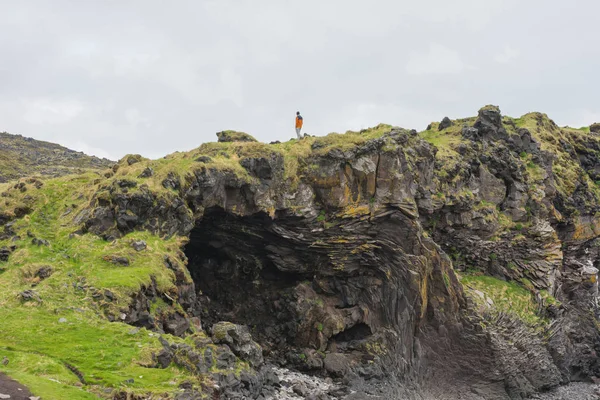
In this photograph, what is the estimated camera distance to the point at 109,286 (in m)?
21.5

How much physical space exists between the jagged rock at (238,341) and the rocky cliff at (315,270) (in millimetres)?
160

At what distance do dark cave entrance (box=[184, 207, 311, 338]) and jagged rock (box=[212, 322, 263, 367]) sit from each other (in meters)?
12.6

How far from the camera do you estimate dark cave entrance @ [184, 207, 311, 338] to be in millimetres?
38281

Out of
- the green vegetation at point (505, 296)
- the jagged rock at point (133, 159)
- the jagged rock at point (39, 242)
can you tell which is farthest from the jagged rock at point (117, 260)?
the green vegetation at point (505, 296)

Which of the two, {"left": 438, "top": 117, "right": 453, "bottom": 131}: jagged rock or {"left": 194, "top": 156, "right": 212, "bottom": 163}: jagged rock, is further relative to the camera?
{"left": 438, "top": 117, "right": 453, "bottom": 131}: jagged rock

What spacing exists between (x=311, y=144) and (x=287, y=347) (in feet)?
60.7

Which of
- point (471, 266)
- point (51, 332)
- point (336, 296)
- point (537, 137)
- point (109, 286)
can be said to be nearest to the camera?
point (51, 332)

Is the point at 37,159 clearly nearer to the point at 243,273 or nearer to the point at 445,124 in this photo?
the point at 243,273

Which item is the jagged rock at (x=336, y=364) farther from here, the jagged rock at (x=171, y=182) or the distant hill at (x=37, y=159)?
the distant hill at (x=37, y=159)

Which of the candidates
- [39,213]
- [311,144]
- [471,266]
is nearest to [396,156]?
[311,144]

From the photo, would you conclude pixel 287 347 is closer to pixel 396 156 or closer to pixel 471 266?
pixel 396 156

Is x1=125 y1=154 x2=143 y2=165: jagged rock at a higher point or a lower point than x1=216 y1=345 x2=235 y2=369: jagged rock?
higher

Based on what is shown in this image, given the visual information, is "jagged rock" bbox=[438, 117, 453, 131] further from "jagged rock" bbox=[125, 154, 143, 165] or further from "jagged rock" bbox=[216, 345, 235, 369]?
"jagged rock" bbox=[216, 345, 235, 369]

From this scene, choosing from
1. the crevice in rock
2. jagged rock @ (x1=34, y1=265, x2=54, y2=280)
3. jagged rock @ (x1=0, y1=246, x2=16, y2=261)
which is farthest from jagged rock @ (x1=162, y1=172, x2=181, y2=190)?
the crevice in rock
